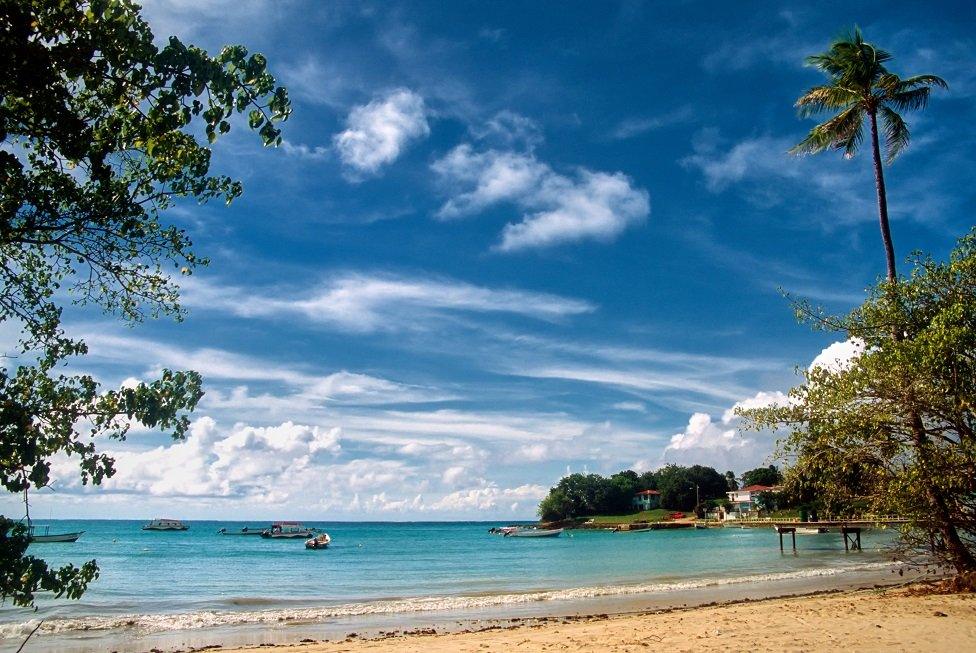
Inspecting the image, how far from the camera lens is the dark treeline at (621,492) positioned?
148m

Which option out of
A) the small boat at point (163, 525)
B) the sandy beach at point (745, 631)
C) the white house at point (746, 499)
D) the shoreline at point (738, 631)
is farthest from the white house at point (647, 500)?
the sandy beach at point (745, 631)

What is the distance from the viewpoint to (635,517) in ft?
468

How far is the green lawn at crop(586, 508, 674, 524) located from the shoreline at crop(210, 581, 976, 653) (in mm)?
120108

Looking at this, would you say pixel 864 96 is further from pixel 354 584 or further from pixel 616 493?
pixel 616 493

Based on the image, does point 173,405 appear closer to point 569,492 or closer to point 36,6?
point 36,6

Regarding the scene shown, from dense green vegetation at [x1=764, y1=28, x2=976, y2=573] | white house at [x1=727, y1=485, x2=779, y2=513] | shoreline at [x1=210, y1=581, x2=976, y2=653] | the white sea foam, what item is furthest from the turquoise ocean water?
white house at [x1=727, y1=485, x2=779, y2=513]

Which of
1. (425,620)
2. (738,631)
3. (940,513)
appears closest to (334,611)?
(425,620)

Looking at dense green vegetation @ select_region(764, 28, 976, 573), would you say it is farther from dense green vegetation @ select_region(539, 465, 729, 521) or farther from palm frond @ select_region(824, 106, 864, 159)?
dense green vegetation @ select_region(539, 465, 729, 521)

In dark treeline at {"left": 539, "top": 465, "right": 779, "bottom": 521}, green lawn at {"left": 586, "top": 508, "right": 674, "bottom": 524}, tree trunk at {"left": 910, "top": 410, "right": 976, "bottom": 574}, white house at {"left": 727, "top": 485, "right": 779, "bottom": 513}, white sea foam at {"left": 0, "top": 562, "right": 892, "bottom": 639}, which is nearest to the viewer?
tree trunk at {"left": 910, "top": 410, "right": 976, "bottom": 574}

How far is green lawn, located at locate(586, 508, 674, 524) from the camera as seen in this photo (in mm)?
135125

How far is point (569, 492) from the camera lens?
151 m

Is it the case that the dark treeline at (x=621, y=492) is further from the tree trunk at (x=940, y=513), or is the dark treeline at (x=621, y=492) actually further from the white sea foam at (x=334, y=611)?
the tree trunk at (x=940, y=513)

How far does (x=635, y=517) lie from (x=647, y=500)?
52.4ft

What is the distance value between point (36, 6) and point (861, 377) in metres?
15.5
